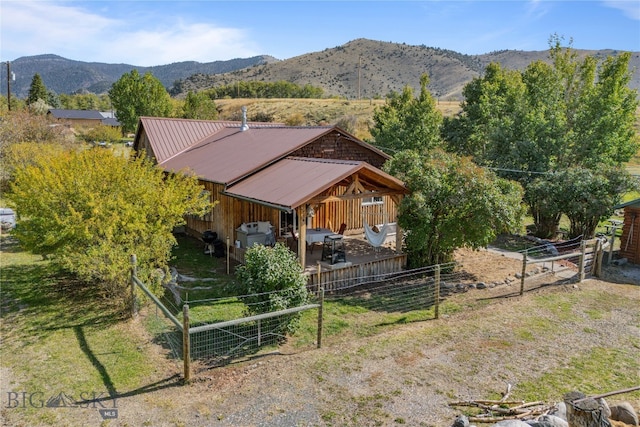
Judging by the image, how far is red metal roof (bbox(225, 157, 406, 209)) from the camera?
41.7ft

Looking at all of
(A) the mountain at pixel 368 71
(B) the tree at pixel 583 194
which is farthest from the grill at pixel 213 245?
(A) the mountain at pixel 368 71

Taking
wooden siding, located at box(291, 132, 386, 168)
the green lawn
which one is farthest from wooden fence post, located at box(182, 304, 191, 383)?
wooden siding, located at box(291, 132, 386, 168)

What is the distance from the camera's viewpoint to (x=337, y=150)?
18422 mm

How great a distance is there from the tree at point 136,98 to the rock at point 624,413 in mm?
54081

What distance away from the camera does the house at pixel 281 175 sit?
13398 mm

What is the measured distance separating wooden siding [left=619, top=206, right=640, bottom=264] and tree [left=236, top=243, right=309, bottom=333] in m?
13.4

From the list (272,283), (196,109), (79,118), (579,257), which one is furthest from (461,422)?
(79,118)

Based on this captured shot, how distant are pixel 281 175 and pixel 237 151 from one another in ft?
16.6

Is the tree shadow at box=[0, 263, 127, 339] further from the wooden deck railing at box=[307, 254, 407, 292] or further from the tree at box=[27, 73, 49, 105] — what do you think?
the tree at box=[27, 73, 49, 105]

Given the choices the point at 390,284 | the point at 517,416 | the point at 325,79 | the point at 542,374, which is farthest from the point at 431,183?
the point at 325,79

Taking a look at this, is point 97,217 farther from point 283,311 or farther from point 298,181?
point 298,181

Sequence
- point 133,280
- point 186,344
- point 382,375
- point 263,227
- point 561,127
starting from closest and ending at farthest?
point 186,344, point 382,375, point 133,280, point 263,227, point 561,127

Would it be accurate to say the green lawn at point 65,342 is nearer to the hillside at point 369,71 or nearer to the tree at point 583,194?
the tree at point 583,194

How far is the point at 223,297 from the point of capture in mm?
12523
